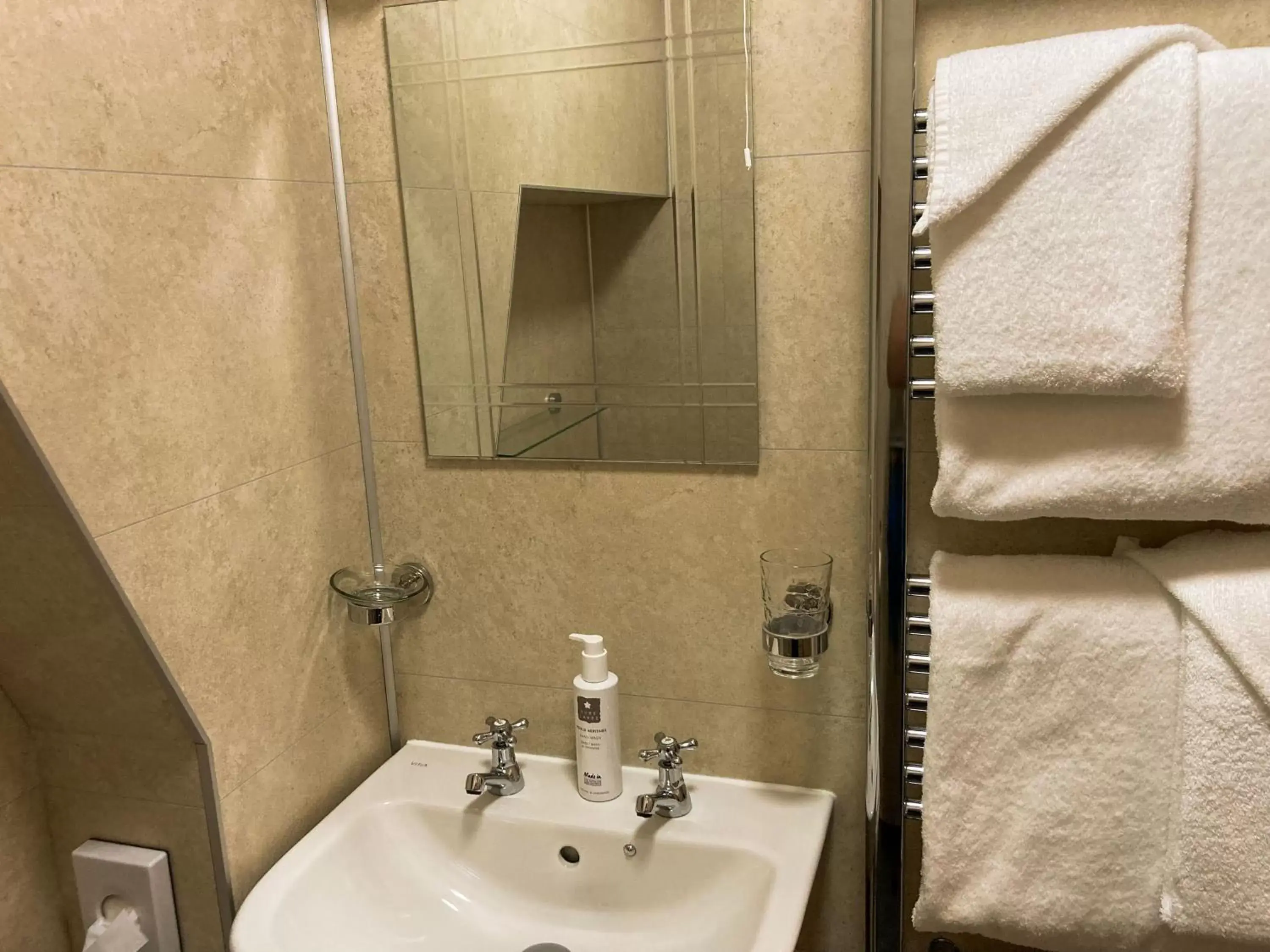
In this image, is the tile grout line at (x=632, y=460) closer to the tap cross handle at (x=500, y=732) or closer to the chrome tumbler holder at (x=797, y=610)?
the chrome tumbler holder at (x=797, y=610)

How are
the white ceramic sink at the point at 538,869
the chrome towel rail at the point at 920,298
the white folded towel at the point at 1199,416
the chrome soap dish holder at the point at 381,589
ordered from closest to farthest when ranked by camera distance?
the white folded towel at the point at 1199,416, the chrome towel rail at the point at 920,298, the white ceramic sink at the point at 538,869, the chrome soap dish holder at the point at 381,589

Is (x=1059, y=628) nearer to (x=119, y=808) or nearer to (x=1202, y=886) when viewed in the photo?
(x=1202, y=886)

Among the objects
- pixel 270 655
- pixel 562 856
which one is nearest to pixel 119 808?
pixel 270 655

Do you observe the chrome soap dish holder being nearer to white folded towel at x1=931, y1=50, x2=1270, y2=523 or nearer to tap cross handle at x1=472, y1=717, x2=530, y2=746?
tap cross handle at x1=472, y1=717, x2=530, y2=746

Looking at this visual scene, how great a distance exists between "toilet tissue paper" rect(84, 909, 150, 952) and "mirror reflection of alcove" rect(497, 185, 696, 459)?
2.00 feet

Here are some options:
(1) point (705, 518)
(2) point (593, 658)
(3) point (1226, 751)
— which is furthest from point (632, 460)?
(3) point (1226, 751)

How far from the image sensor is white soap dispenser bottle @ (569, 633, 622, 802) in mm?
1018

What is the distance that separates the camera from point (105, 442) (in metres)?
0.77

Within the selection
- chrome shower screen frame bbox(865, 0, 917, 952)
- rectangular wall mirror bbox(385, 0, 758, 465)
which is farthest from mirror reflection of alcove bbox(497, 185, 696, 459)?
chrome shower screen frame bbox(865, 0, 917, 952)

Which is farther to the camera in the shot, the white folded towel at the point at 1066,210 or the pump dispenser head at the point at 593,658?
the pump dispenser head at the point at 593,658

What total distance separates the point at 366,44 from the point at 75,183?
39cm

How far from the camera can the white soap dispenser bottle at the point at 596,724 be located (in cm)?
102

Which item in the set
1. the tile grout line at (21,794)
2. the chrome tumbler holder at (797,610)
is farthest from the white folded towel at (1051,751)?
the tile grout line at (21,794)

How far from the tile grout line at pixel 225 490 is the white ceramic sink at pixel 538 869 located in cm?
38
